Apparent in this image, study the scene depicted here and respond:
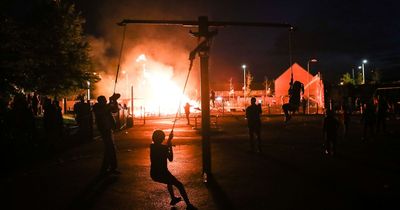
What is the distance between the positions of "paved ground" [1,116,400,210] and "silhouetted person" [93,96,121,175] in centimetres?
41

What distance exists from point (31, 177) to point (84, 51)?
924 inches

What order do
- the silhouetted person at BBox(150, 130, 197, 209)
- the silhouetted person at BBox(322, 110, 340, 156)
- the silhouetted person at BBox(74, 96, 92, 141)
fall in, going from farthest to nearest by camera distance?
the silhouetted person at BBox(74, 96, 92, 141), the silhouetted person at BBox(322, 110, 340, 156), the silhouetted person at BBox(150, 130, 197, 209)

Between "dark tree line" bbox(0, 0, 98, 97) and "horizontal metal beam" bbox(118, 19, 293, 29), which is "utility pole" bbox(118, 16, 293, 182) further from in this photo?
"dark tree line" bbox(0, 0, 98, 97)

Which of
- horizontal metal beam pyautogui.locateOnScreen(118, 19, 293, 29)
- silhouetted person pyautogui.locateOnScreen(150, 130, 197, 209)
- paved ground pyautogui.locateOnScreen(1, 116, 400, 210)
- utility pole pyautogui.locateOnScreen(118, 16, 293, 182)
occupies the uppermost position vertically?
horizontal metal beam pyautogui.locateOnScreen(118, 19, 293, 29)

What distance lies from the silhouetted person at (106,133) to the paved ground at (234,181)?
411 millimetres

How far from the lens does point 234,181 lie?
27.2 ft

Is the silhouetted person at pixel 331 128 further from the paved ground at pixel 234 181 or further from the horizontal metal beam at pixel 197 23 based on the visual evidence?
the horizontal metal beam at pixel 197 23

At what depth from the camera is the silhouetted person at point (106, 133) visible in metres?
9.51

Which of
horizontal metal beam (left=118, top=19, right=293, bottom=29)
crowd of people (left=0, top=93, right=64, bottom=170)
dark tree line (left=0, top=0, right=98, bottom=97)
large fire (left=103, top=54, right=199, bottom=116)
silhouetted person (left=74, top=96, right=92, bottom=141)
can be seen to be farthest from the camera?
large fire (left=103, top=54, right=199, bottom=116)

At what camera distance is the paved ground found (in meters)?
6.72

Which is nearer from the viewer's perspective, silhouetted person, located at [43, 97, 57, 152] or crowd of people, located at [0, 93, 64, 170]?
crowd of people, located at [0, 93, 64, 170]

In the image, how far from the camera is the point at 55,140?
15.5 meters

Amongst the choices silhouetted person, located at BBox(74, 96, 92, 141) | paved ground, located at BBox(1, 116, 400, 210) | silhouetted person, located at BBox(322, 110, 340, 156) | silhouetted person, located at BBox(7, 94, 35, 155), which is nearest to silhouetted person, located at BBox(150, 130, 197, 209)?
paved ground, located at BBox(1, 116, 400, 210)

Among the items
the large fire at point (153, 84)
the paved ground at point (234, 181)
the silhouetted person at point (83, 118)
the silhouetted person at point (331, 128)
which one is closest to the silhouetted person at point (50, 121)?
the silhouetted person at point (83, 118)
